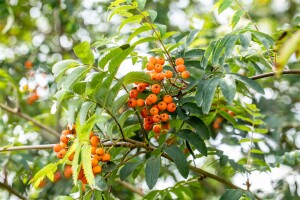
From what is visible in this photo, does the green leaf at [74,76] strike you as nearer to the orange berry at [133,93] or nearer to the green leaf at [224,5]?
the orange berry at [133,93]

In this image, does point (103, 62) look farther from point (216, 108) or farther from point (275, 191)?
point (275, 191)

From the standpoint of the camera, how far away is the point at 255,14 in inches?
185

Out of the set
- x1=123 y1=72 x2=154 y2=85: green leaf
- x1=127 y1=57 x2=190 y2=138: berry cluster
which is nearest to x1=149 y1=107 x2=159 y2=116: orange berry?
x1=127 y1=57 x2=190 y2=138: berry cluster

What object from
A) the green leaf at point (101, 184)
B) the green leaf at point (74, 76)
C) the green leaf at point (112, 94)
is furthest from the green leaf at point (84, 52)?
the green leaf at point (101, 184)

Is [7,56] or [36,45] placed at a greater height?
[36,45]

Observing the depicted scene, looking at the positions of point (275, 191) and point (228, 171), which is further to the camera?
point (275, 191)

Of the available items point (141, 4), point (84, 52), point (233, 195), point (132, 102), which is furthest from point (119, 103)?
point (233, 195)

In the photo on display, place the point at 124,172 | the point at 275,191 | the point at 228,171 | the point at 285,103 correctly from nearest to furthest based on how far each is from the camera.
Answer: the point at 124,172, the point at 228,171, the point at 275,191, the point at 285,103

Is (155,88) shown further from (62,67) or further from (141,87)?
(62,67)

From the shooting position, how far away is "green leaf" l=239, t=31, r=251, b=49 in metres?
1.80

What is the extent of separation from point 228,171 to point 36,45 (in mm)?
2953

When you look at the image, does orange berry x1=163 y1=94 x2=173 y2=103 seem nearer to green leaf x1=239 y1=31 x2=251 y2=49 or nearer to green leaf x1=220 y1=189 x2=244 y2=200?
green leaf x1=239 y1=31 x2=251 y2=49

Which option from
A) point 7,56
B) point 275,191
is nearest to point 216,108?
point 275,191

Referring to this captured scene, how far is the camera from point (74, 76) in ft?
6.03
